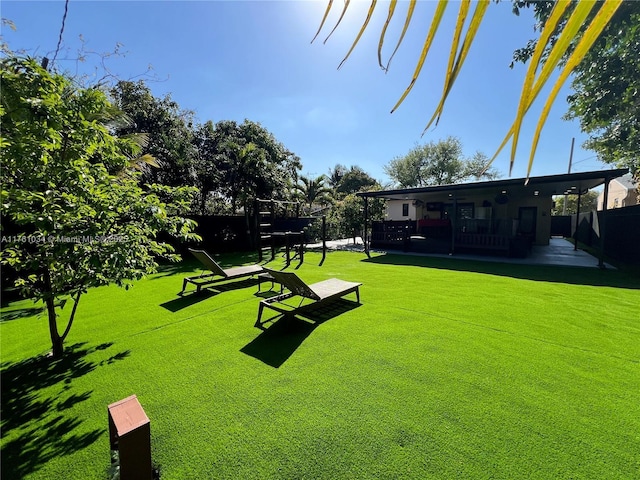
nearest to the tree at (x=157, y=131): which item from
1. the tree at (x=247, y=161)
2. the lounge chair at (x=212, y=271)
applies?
the tree at (x=247, y=161)

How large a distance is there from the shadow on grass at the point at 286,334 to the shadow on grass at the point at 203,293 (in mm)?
2078

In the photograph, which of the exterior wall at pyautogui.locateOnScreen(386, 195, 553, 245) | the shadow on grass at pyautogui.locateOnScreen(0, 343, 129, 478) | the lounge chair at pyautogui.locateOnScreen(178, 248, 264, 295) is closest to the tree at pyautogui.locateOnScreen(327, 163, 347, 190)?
the exterior wall at pyautogui.locateOnScreen(386, 195, 553, 245)

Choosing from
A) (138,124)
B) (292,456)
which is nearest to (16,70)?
(292,456)

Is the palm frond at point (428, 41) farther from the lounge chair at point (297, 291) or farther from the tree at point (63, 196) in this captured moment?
the lounge chair at point (297, 291)

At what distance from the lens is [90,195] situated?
10.3ft

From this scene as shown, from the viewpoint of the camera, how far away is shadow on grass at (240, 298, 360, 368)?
3660mm

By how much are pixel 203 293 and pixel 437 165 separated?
102 ft

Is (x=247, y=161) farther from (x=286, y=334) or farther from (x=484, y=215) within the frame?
(x=484, y=215)

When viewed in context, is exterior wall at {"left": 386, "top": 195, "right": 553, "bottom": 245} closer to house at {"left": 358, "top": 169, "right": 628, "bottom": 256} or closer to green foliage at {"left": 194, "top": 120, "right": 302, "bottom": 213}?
house at {"left": 358, "top": 169, "right": 628, "bottom": 256}

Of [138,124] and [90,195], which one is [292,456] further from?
[138,124]

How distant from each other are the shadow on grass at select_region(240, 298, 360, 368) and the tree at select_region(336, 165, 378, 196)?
36.1 metres

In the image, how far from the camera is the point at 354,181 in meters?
40.8

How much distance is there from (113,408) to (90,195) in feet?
7.57

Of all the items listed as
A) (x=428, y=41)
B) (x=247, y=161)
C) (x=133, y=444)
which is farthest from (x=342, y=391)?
(x=247, y=161)
